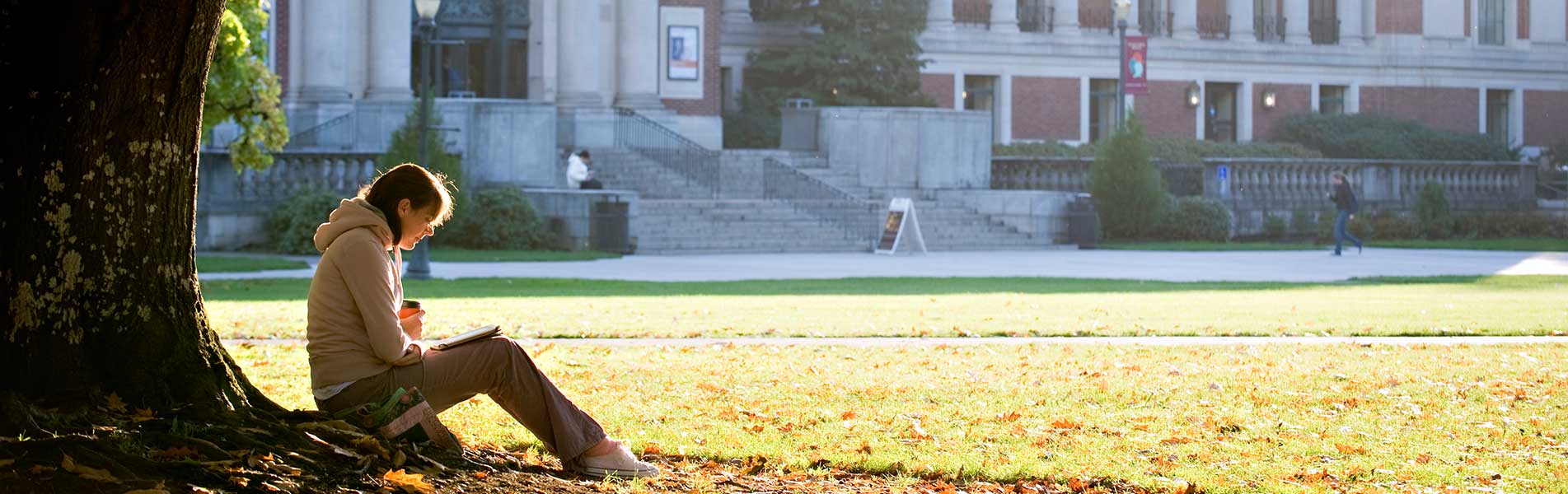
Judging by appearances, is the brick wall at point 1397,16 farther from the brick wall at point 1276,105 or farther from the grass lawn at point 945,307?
the grass lawn at point 945,307

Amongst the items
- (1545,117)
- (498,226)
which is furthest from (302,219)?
(1545,117)

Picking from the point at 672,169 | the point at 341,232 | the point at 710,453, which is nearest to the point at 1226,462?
the point at 710,453

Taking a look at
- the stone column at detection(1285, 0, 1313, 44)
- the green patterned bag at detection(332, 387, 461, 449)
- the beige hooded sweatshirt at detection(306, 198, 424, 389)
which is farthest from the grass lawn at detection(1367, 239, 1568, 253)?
the beige hooded sweatshirt at detection(306, 198, 424, 389)

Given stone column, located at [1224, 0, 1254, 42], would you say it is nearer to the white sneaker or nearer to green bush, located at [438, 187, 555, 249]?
green bush, located at [438, 187, 555, 249]

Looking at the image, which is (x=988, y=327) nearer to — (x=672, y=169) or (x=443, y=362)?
(x=443, y=362)

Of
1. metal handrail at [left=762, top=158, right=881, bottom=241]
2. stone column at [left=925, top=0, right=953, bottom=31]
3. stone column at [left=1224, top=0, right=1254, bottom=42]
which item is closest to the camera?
metal handrail at [left=762, top=158, right=881, bottom=241]

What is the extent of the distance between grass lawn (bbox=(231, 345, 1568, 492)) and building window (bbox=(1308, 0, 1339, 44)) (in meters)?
46.9

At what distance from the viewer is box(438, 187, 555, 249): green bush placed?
2828cm

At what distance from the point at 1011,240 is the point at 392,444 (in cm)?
2629

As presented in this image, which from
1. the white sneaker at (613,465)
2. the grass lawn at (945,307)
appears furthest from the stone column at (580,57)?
the white sneaker at (613,465)

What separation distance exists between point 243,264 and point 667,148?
506 inches

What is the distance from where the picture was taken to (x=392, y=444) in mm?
6090

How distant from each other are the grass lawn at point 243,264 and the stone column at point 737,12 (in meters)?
22.9

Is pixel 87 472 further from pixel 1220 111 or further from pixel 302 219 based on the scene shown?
pixel 1220 111
